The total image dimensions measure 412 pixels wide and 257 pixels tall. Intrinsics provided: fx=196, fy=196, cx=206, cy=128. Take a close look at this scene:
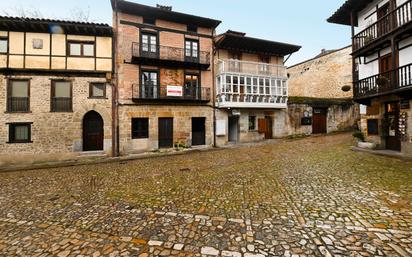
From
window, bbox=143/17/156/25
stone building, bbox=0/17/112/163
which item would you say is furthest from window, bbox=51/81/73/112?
window, bbox=143/17/156/25

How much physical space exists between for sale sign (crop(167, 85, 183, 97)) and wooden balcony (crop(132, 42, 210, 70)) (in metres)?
1.73

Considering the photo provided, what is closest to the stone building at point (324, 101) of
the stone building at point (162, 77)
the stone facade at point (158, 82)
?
the stone building at point (162, 77)

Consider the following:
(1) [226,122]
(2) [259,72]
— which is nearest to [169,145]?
(1) [226,122]

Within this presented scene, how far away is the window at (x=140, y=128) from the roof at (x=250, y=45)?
881cm

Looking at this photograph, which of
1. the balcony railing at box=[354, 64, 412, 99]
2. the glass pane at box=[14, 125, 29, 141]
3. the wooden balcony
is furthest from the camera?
the wooden balcony

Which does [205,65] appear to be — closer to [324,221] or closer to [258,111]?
[258,111]

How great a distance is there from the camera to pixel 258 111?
18.3 metres

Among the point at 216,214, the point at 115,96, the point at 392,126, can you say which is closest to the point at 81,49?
the point at 115,96

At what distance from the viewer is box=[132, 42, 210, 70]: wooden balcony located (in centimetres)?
1422

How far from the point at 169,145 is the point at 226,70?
7.58 m

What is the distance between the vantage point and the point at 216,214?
4.33m

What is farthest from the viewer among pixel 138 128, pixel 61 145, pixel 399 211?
pixel 138 128

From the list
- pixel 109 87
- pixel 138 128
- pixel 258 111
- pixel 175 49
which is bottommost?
pixel 138 128

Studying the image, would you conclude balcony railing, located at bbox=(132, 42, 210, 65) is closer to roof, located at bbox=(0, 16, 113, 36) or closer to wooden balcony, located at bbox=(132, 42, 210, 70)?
wooden balcony, located at bbox=(132, 42, 210, 70)
